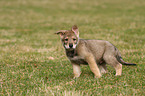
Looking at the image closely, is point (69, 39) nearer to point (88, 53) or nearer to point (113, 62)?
point (88, 53)

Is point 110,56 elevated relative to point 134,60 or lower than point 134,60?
elevated

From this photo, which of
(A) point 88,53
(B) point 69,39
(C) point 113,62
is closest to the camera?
(B) point 69,39

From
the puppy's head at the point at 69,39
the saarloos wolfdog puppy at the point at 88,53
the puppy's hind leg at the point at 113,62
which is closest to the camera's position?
the puppy's head at the point at 69,39

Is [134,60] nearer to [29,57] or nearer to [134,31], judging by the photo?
[29,57]

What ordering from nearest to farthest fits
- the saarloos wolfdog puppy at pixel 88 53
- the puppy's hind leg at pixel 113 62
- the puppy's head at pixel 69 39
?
1. the puppy's head at pixel 69 39
2. the saarloos wolfdog puppy at pixel 88 53
3. the puppy's hind leg at pixel 113 62

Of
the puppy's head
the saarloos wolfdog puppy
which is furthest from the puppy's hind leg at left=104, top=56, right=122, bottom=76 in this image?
the puppy's head

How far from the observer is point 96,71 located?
6.57 m

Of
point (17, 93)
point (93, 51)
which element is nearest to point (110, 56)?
point (93, 51)

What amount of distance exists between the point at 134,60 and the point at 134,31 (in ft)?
24.1

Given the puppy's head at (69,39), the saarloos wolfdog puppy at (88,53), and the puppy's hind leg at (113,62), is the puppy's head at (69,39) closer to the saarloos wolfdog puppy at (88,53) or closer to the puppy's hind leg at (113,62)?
the saarloos wolfdog puppy at (88,53)

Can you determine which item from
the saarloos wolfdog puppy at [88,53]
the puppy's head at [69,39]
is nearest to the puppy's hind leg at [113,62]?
the saarloos wolfdog puppy at [88,53]

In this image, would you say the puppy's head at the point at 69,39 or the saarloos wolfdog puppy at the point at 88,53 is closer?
the puppy's head at the point at 69,39

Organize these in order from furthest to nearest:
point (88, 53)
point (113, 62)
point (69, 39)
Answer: point (113, 62) < point (88, 53) < point (69, 39)

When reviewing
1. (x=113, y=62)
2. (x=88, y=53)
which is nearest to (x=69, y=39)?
(x=88, y=53)
